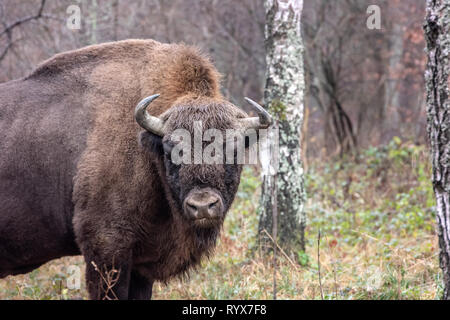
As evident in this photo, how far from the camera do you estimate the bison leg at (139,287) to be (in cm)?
609

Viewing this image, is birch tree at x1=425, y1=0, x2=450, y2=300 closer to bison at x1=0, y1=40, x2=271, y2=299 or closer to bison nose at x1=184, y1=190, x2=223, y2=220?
bison at x1=0, y1=40, x2=271, y2=299

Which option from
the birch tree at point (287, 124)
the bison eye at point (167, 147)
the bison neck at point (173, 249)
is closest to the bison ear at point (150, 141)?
the bison eye at point (167, 147)

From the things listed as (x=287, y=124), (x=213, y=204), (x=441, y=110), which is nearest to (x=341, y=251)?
(x=287, y=124)

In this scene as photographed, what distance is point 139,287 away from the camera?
6125 millimetres

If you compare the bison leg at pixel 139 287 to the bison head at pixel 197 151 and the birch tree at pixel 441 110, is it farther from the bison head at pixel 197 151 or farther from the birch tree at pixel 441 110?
the birch tree at pixel 441 110

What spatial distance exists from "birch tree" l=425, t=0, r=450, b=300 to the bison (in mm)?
1722

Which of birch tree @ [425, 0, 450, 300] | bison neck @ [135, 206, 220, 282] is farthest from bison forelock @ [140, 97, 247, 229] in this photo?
birch tree @ [425, 0, 450, 300]

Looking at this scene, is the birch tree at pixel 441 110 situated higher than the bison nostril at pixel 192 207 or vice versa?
the birch tree at pixel 441 110

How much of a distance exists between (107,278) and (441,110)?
3442mm

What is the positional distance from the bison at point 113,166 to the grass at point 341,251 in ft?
3.07

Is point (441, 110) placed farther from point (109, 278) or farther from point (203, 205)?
point (109, 278)

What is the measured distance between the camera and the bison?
535cm

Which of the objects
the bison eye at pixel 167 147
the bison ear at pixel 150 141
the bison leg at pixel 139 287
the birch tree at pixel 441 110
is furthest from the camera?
the bison leg at pixel 139 287

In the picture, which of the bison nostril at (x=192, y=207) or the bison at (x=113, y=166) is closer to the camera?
the bison nostril at (x=192, y=207)
